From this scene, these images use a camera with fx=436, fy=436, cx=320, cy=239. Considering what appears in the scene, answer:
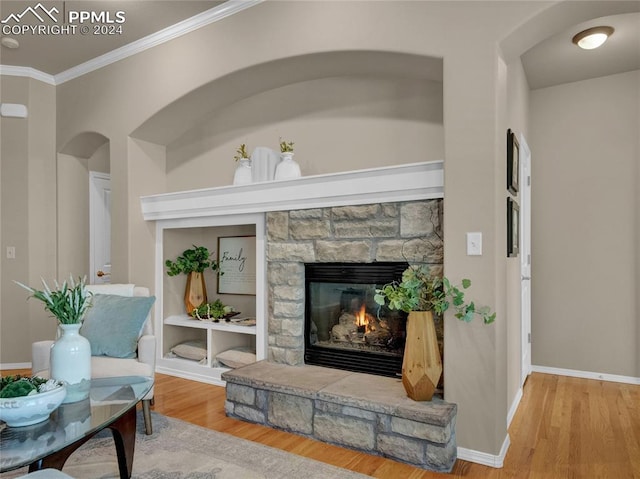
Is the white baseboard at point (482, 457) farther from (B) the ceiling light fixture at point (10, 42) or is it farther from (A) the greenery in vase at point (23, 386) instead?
(B) the ceiling light fixture at point (10, 42)

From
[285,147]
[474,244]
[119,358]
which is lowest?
[119,358]

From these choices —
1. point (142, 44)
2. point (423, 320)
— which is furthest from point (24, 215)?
point (423, 320)

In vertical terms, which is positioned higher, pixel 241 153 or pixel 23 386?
pixel 241 153

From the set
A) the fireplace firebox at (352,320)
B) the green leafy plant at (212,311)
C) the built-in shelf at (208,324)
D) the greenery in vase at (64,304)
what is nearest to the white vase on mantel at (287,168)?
the fireplace firebox at (352,320)

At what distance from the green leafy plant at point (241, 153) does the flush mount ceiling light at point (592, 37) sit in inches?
103

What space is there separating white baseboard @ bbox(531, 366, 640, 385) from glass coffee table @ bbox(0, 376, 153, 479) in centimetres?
353

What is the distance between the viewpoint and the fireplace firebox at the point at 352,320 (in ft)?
9.43

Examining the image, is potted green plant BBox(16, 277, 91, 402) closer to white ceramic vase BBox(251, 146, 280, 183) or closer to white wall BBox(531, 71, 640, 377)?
white ceramic vase BBox(251, 146, 280, 183)

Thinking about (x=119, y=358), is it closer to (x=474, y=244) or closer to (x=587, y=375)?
(x=474, y=244)

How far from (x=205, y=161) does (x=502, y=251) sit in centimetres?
282

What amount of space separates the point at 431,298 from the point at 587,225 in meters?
2.33

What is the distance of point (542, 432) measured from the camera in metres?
2.73

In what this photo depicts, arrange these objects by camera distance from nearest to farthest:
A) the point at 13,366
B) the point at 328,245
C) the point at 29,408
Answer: the point at 29,408
the point at 328,245
the point at 13,366

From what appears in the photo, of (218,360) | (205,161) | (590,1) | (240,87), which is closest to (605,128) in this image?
(590,1)
